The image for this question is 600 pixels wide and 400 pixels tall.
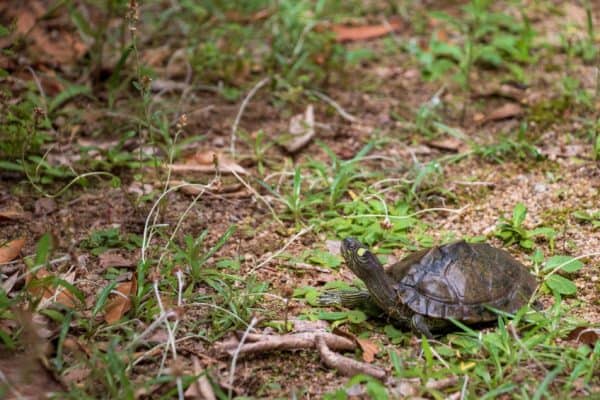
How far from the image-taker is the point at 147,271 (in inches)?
154

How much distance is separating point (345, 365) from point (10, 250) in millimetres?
2029

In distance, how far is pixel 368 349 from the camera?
3.46m

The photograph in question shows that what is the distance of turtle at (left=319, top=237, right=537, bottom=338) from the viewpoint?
3543mm

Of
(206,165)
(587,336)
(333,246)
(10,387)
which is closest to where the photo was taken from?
(10,387)

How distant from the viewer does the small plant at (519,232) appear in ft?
14.0

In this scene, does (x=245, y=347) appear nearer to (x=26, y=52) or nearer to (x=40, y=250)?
(x=40, y=250)

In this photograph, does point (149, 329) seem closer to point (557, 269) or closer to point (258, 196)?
point (258, 196)

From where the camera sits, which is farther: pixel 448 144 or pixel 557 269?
pixel 448 144

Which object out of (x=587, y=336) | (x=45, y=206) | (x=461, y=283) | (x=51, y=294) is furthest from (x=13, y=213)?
(x=587, y=336)

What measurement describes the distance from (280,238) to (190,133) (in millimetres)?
1520

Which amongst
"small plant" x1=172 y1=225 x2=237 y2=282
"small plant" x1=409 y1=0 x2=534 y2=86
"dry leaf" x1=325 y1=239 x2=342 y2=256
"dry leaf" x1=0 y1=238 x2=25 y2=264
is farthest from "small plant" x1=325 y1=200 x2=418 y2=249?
"small plant" x1=409 y1=0 x2=534 y2=86

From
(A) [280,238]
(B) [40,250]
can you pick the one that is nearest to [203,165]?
(A) [280,238]

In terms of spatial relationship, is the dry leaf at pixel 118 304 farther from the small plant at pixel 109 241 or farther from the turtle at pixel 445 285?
the turtle at pixel 445 285

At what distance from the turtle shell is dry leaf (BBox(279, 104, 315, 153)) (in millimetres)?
1985
